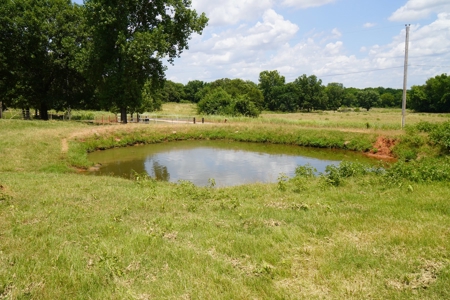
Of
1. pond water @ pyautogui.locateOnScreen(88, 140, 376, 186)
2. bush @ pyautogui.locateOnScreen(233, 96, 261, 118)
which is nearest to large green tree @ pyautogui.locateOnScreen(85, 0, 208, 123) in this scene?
pond water @ pyautogui.locateOnScreen(88, 140, 376, 186)

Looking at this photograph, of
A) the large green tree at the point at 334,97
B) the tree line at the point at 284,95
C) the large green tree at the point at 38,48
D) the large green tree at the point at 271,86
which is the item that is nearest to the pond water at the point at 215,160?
the large green tree at the point at 38,48

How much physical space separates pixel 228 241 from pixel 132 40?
27.6m

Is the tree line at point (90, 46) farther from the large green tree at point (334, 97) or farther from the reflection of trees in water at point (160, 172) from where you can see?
the large green tree at point (334, 97)

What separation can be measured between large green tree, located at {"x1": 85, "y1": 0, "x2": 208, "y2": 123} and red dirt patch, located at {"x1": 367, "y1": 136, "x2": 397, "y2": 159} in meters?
20.1

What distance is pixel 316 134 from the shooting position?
1162 inches

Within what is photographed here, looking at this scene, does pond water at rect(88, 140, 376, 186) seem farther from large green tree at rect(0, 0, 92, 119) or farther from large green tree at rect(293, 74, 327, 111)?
large green tree at rect(293, 74, 327, 111)

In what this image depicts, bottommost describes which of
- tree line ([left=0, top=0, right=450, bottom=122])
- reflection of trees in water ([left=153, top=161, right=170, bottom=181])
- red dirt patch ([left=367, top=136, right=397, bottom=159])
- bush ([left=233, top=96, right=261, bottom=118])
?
reflection of trees in water ([left=153, top=161, right=170, bottom=181])

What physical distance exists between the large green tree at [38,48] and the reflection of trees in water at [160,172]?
768 inches

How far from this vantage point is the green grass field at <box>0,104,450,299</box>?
4.23 metres

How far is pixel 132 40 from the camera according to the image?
29328 millimetres

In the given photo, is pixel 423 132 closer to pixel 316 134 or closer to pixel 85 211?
pixel 316 134

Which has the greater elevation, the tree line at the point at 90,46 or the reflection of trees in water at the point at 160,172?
the tree line at the point at 90,46

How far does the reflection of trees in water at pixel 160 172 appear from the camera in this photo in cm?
1634

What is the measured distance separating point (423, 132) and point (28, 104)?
40230 mm
